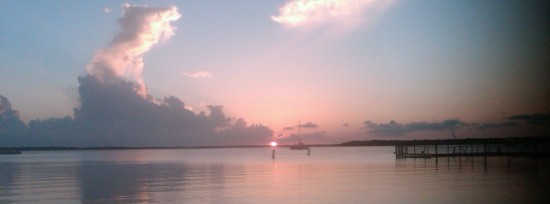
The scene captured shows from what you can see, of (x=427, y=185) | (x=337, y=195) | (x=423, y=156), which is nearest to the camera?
(x=337, y=195)

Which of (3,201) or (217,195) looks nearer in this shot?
(3,201)

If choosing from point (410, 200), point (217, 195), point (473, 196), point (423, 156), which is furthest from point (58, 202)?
point (423, 156)

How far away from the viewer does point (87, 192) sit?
34.4 metres

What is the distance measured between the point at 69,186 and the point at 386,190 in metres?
22.5

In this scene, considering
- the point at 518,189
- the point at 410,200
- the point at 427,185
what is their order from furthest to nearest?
the point at 427,185, the point at 518,189, the point at 410,200

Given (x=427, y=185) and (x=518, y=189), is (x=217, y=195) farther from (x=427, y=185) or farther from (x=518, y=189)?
(x=518, y=189)

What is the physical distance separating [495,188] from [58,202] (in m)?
26.4

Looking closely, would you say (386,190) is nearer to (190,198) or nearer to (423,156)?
(190,198)

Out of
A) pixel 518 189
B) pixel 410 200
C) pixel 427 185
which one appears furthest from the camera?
pixel 427 185

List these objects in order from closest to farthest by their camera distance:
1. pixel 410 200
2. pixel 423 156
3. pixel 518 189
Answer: pixel 410 200
pixel 518 189
pixel 423 156

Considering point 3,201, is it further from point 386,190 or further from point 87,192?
point 386,190

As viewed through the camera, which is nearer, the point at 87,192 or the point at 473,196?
the point at 473,196

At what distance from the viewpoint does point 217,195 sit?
103ft

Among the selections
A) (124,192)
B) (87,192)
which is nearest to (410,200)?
(124,192)
